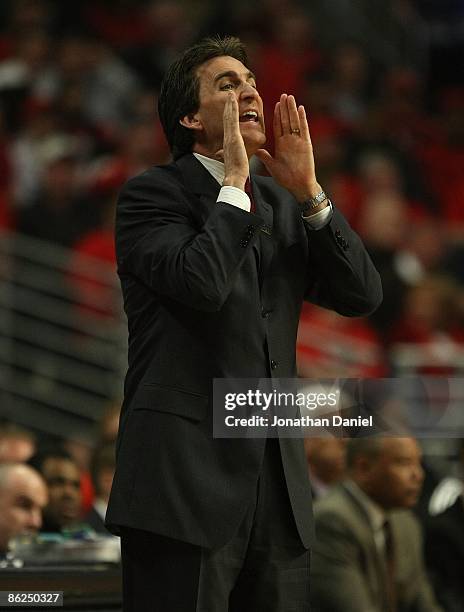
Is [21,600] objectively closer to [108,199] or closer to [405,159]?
[108,199]

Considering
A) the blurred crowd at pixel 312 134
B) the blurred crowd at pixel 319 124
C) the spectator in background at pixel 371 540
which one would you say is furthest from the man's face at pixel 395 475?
the blurred crowd at pixel 319 124

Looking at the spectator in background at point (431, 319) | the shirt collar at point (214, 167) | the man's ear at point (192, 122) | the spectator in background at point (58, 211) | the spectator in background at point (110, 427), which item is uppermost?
the spectator in background at point (58, 211)

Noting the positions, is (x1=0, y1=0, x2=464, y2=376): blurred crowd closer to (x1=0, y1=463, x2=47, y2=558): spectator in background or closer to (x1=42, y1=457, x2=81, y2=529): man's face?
(x1=42, y1=457, x2=81, y2=529): man's face

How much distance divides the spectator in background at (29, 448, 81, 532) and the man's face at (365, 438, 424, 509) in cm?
101

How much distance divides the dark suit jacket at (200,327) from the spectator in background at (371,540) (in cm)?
113

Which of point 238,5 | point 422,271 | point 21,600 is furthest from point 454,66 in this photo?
point 21,600

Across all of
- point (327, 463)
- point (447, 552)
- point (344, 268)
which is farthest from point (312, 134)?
point (344, 268)

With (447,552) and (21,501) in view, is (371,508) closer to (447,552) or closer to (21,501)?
(447,552)

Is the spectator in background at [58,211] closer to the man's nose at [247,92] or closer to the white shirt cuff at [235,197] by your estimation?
the man's nose at [247,92]

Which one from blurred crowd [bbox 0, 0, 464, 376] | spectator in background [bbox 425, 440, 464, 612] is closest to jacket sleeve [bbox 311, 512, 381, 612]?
spectator in background [bbox 425, 440, 464, 612]

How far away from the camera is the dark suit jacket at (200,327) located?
1997mm

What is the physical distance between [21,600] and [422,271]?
185 inches

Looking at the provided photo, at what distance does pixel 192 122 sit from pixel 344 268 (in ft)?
1.23

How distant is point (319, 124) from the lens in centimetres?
786
